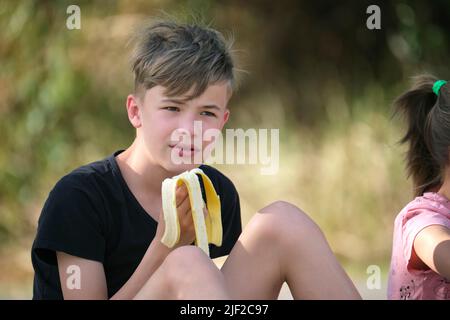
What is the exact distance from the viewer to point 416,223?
2092mm

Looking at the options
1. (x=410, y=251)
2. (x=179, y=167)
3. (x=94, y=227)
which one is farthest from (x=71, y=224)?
(x=410, y=251)

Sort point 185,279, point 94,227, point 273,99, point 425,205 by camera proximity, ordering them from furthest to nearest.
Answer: point 273,99 < point 425,205 < point 94,227 < point 185,279

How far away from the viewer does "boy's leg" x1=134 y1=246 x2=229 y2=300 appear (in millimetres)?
1678

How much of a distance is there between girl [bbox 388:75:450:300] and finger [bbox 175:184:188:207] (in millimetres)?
620

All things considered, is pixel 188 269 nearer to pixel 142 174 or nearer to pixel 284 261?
pixel 284 261

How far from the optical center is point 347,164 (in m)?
4.60

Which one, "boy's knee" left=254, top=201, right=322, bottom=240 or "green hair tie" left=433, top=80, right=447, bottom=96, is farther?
"green hair tie" left=433, top=80, right=447, bottom=96

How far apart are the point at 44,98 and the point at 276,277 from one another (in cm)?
296

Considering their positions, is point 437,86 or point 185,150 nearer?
point 185,150

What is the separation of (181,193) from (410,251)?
2.10 ft

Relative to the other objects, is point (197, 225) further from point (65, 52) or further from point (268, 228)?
point (65, 52)

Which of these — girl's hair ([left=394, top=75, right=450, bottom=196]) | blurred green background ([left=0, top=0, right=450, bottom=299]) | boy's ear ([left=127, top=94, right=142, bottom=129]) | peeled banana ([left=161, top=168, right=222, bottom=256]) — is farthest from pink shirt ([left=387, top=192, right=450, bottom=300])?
blurred green background ([left=0, top=0, right=450, bottom=299])

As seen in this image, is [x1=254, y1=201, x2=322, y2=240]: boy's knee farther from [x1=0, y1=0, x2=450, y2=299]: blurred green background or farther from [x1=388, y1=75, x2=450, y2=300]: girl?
[x1=0, y1=0, x2=450, y2=299]: blurred green background
